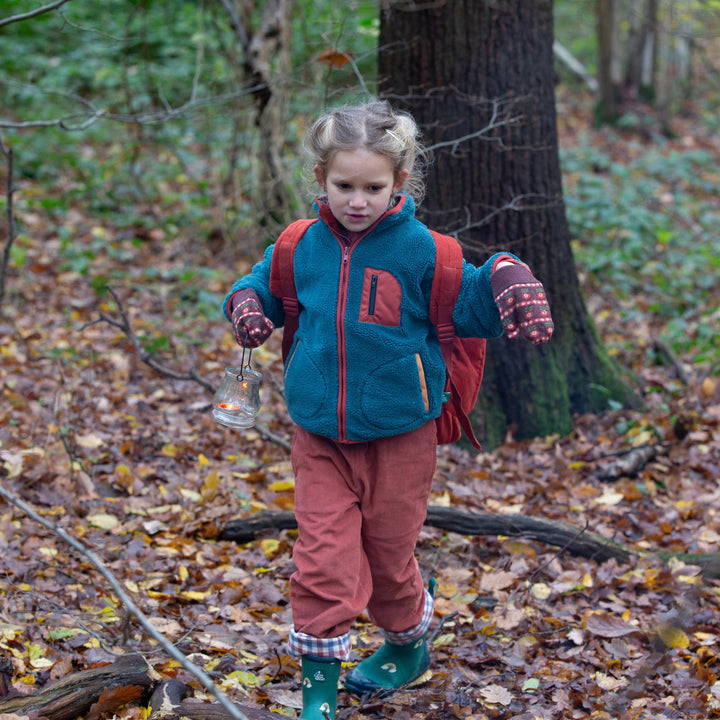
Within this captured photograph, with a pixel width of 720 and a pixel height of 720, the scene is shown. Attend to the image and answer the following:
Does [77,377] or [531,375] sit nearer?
[531,375]

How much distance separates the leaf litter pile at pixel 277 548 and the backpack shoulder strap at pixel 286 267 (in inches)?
53.1

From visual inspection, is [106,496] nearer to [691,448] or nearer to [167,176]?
[691,448]

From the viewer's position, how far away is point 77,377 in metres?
5.43

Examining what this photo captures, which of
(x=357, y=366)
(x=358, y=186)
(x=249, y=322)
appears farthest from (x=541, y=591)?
(x=358, y=186)

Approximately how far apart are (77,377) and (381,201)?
3538mm

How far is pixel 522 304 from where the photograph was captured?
238 centimetres

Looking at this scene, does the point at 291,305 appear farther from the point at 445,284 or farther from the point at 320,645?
the point at 320,645

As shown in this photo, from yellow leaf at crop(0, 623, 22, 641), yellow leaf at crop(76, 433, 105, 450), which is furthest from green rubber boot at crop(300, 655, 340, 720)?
yellow leaf at crop(76, 433, 105, 450)

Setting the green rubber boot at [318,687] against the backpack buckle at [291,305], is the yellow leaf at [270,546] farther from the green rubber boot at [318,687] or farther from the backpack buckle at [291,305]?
the backpack buckle at [291,305]

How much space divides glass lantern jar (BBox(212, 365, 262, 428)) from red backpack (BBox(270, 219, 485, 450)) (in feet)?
0.60

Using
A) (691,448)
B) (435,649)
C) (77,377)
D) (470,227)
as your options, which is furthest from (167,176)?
(435,649)

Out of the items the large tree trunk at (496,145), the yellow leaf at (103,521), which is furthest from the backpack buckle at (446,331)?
the yellow leaf at (103,521)

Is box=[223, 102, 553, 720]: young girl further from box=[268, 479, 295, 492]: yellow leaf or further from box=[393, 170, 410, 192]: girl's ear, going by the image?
box=[268, 479, 295, 492]: yellow leaf

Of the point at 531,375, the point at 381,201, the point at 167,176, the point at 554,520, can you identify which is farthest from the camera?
the point at 167,176
